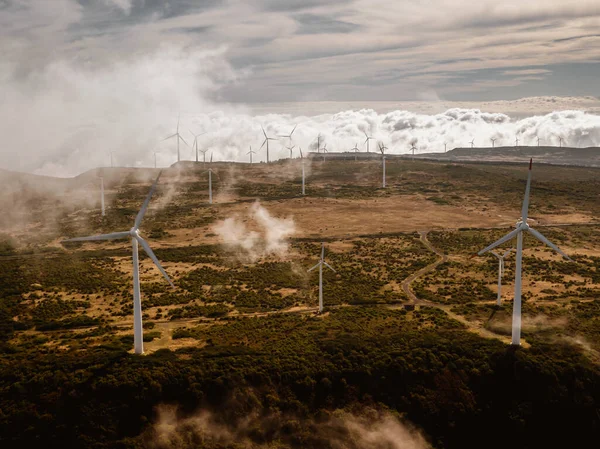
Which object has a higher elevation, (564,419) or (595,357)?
(595,357)

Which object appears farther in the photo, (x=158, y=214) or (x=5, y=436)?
(x=158, y=214)

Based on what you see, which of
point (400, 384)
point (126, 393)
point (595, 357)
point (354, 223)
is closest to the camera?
point (126, 393)

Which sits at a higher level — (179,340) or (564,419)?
(179,340)

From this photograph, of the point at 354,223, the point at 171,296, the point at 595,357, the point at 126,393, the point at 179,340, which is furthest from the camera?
the point at 354,223

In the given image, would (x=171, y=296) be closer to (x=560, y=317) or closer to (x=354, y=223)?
(x=560, y=317)

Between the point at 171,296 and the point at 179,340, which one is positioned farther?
the point at 171,296

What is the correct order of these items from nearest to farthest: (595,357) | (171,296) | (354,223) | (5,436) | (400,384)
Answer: (5,436), (400,384), (595,357), (171,296), (354,223)

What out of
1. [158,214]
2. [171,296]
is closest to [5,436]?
[171,296]

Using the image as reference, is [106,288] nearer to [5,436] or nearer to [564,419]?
[5,436]

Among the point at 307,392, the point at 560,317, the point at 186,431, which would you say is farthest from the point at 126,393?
the point at 560,317
